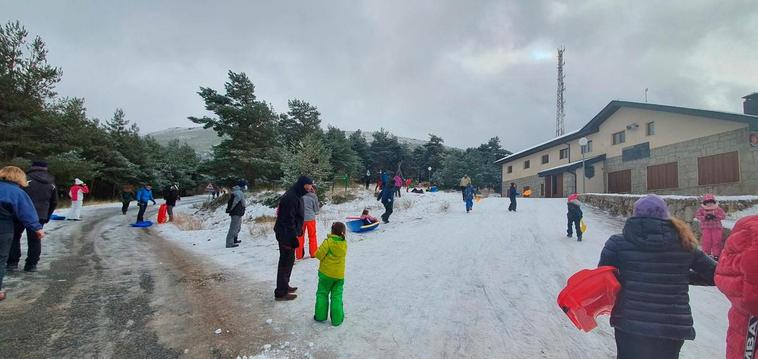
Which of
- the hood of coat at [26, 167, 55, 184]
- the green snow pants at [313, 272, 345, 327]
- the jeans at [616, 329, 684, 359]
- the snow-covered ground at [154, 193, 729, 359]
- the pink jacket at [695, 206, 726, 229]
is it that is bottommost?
the snow-covered ground at [154, 193, 729, 359]

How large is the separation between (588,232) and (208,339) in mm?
12050

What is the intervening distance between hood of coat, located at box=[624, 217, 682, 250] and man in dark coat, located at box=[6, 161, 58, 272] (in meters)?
9.03

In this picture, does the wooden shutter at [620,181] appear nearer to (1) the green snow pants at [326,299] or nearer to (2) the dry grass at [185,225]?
(1) the green snow pants at [326,299]

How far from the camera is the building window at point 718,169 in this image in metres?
16.8

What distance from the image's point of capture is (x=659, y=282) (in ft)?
8.24

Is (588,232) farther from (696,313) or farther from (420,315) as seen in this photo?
(420,315)

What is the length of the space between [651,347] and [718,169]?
21.4 metres

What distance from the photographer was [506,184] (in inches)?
1592

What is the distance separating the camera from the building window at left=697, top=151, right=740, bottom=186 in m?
16.8

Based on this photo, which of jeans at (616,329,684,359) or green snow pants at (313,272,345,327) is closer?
jeans at (616,329,684,359)

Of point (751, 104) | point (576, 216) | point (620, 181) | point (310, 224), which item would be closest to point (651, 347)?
point (310, 224)

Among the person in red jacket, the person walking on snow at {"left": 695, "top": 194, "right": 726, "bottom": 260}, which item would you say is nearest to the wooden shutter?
the person walking on snow at {"left": 695, "top": 194, "right": 726, "bottom": 260}

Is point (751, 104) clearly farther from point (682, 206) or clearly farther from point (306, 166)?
point (306, 166)

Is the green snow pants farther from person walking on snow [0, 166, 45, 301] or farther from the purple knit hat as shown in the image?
person walking on snow [0, 166, 45, 301]
